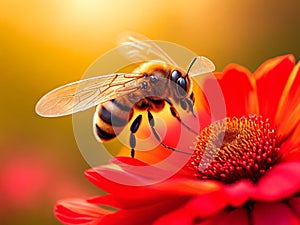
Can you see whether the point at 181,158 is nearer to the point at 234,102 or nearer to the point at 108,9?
the point at 234,102

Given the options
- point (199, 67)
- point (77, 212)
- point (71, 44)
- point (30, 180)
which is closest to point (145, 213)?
point (77, 212)

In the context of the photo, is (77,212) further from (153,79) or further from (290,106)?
(290,106)

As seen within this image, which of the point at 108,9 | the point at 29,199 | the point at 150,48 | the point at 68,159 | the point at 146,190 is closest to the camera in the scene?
the point at 146,190

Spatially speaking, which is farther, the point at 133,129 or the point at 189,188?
the point at 133,129

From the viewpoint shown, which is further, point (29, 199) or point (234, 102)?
point (29, 199)

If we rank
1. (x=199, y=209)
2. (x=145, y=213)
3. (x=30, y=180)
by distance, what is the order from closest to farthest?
(x=199, y=209)
(x=145, y=213)
(x=30, y=180)

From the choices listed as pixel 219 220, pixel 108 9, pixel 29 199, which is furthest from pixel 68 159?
pixel 219 220

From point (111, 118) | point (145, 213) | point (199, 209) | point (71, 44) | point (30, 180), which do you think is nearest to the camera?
point (199, 209)

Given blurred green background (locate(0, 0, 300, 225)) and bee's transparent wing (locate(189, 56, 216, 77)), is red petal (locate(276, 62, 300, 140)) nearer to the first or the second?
bee's transparent wing (locate(189, 56, 216, 77))
